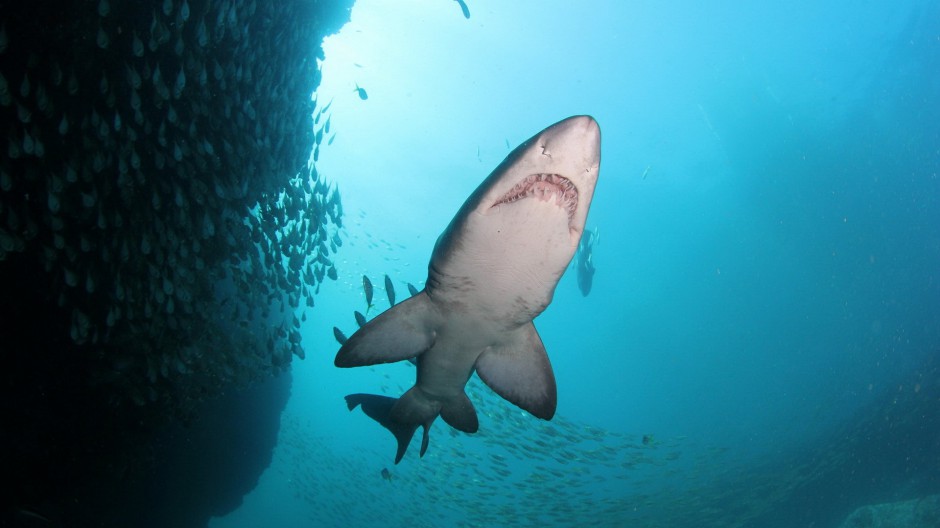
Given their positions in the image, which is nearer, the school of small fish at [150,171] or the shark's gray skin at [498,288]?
the shark's gray skin at [498,288]

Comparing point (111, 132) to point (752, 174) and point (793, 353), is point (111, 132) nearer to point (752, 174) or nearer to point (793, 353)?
point (752, 174)

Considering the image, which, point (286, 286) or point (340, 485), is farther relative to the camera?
point (340, 485)

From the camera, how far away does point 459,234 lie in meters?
2.55

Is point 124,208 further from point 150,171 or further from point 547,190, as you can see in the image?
point 547,190

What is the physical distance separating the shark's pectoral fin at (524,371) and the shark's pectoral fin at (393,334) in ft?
2.06

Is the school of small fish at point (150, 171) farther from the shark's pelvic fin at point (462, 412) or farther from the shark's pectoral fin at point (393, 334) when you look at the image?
the shark's pelvic fin at point (462, 412)

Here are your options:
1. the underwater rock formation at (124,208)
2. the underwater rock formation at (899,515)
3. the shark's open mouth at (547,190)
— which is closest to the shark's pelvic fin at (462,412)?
the shark's open mouth at (547,190)

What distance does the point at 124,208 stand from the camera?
5137 mm

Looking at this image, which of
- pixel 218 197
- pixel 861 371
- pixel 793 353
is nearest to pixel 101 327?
pixel 218 197

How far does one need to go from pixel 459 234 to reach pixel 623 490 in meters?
33.0

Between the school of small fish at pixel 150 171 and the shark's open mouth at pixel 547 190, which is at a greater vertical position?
the school of small fish at pixel 150 171

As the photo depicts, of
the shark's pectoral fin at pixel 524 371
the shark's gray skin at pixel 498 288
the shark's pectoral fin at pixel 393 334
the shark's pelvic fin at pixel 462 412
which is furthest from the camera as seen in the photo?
the shark's pelvic fin at pixel 462 412

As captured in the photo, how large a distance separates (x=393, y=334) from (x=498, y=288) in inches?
42.1

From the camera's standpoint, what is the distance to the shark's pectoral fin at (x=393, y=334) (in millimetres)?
3352
